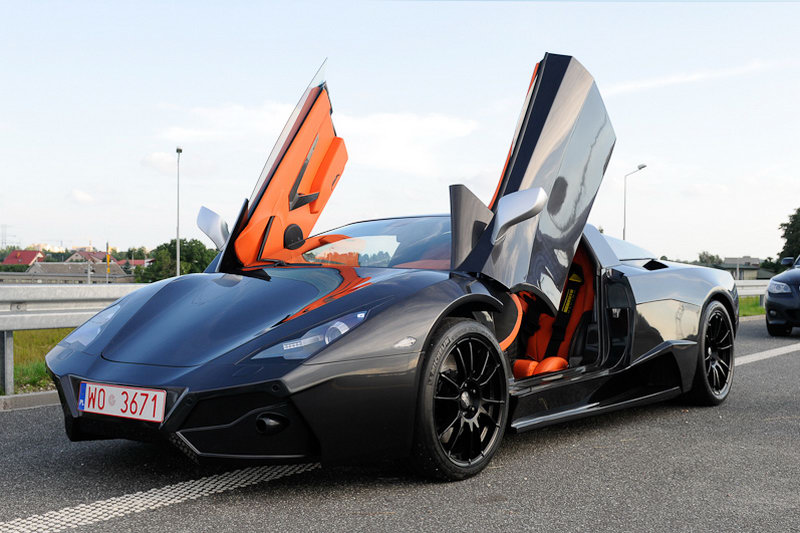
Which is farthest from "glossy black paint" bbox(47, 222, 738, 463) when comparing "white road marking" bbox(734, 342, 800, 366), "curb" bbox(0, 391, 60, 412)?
"white road marking" bbox(734, 342, 800, 366)

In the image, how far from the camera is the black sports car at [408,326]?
270cm

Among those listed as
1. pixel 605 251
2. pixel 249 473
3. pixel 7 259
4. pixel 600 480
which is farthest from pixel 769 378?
pixel 7 259

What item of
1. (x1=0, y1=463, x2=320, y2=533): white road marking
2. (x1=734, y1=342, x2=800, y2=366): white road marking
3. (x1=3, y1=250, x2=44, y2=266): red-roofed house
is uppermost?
(x1=0, y1=463, x2=320, y2=533): white road marking

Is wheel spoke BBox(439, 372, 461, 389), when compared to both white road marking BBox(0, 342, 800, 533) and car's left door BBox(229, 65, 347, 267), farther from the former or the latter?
car's left door BBox(229, 65, 347, 267)

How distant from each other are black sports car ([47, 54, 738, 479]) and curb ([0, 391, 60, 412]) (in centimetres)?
154

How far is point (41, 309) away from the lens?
5.13 metres

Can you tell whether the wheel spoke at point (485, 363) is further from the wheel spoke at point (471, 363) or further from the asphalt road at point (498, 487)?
the asphalt road at point (498, 487)

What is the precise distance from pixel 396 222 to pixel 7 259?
172644 millimetres

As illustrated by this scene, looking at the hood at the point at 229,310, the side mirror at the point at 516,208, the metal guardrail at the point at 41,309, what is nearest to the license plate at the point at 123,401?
the hood at the point at 229,310

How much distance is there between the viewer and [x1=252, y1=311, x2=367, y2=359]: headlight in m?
2.72

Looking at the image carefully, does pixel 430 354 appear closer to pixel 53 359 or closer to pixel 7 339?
pixel 53 359

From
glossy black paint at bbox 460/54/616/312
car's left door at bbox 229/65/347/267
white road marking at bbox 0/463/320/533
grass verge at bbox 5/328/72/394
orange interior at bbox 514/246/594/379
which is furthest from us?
grass verge at bbox 5/328/72/394

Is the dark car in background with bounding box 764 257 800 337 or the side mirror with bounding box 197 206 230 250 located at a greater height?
the side mirror with bounding box 197 206 230 250

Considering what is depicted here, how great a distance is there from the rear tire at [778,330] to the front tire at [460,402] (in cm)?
764
